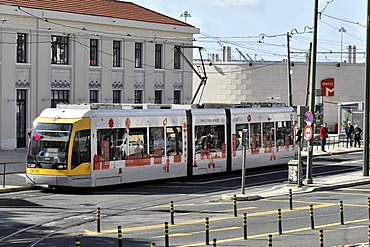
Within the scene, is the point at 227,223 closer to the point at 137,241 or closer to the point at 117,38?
the point at 137,241

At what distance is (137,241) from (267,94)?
61.5 m

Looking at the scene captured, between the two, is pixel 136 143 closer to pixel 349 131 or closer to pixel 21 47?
pixel 21 47

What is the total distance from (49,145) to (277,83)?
5222cm

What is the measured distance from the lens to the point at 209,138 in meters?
37.8

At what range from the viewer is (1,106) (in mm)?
47688

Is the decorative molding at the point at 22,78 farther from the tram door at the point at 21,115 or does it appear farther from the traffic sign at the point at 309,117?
the traffic sign at the point at 309,117

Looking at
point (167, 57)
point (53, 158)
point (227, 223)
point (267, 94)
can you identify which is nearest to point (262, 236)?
point (227, 223)

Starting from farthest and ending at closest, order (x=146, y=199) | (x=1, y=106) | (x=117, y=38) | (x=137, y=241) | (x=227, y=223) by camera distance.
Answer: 1. (x=117, y=38)
2. (x=1, y=106)
3. (x=146, y=199)
4. (x=227, y=223)
5. (x=137, y=241)

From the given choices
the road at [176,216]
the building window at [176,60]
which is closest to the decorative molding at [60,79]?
the building window at [176,60]

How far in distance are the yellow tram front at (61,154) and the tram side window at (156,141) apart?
3.66 meters

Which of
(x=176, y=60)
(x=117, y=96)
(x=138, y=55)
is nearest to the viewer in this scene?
(x=117, y=96)

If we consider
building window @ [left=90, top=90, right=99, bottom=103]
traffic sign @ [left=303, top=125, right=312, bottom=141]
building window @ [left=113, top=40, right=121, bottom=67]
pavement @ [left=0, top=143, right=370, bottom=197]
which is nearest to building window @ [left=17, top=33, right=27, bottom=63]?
building window @ [left=90, top=90, right=99, bottom=103]

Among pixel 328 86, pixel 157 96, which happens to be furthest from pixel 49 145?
pixel 328 86

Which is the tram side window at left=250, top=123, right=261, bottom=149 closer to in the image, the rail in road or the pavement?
the pavement
